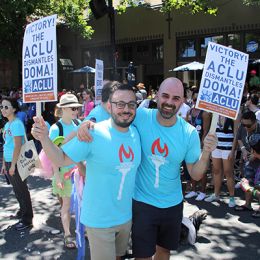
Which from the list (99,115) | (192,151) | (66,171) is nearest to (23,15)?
(66,171)

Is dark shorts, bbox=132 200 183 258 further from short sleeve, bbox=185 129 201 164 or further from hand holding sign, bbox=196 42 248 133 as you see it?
hand holding sign, bbox=196 42 248 133

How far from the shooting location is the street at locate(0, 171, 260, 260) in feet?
14.5

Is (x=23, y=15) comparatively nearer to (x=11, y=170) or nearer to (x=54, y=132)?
(x=11, y=170)

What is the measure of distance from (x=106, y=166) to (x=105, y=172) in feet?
0.15

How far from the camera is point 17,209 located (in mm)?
6039

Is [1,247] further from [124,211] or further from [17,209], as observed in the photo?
[124,211]

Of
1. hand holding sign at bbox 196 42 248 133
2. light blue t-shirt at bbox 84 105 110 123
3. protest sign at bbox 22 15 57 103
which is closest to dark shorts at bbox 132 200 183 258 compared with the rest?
hand holding sign at bbox 196 42 248 133

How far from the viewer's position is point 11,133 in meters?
5.04

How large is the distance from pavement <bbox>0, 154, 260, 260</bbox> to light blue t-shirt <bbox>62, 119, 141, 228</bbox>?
1.76 metres

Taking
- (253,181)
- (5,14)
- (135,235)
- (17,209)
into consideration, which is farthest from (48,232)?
(5,14)

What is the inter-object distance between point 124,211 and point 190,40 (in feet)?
54.2

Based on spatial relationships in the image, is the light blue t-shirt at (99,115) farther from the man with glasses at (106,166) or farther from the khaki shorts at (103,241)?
the khaki shorts at (103,241)

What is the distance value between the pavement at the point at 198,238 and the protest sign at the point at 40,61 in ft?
6.86

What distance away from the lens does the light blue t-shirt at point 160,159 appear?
302 cm
